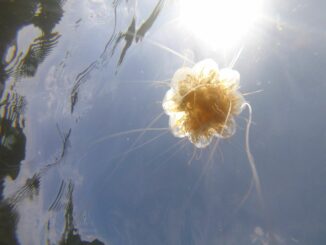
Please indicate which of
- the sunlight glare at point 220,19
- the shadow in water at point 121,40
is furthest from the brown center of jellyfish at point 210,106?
the shadow in water at point 121,40

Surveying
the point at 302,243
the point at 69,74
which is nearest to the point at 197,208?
the point at 302,243

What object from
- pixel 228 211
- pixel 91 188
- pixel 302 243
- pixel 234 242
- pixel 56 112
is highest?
pixel 56 112

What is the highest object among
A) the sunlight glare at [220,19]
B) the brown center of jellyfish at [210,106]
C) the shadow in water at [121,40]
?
the shadow in water at [121,40]

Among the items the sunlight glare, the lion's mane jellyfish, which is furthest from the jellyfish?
the sunlight glare

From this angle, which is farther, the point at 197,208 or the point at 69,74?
the point at 197,208

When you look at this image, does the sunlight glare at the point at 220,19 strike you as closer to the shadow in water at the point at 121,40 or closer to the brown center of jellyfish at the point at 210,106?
the shadow in water at the point at 121,40

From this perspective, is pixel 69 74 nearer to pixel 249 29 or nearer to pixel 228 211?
pixel 249 29

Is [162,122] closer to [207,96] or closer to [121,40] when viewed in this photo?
[121,40]

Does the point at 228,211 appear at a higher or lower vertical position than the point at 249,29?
lower
